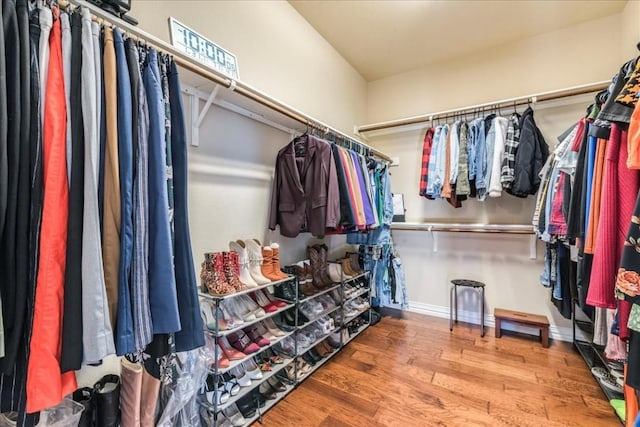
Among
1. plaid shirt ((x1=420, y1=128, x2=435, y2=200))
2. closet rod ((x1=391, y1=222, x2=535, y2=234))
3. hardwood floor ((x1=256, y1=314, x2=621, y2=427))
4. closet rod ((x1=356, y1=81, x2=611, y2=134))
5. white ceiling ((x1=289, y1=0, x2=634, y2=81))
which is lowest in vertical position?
hardwood floor ((x1=256, y1=314, x2=621, y2=427))

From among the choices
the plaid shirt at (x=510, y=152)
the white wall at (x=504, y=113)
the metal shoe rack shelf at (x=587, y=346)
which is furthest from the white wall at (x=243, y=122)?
the metal shoe rack shelf at (x=587, y=346)

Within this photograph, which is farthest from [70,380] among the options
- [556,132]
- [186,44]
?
[556,132]

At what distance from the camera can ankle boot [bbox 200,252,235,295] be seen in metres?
1.36

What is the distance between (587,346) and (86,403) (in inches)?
124

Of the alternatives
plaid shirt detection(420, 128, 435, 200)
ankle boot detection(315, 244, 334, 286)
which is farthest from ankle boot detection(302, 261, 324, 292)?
plaid shirt detection(420, 128, 435, 200)

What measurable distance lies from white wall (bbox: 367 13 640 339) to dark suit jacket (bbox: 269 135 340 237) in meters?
1.65

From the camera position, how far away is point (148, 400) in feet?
3.63

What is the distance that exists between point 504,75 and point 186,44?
9.26ft

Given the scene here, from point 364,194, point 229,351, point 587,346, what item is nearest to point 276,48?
point 364,194

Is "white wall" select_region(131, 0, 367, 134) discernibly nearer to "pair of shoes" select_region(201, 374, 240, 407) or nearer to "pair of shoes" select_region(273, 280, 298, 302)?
"pair of shoes" select_region(273, 280, 298, 302)

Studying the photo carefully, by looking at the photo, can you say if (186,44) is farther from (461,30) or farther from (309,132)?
(461,30)

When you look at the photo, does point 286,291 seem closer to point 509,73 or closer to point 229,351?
point 229,351

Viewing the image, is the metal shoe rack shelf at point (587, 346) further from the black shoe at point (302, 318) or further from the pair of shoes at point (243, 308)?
the pair of shoes at point (243, 308)

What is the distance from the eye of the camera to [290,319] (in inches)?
71.6
